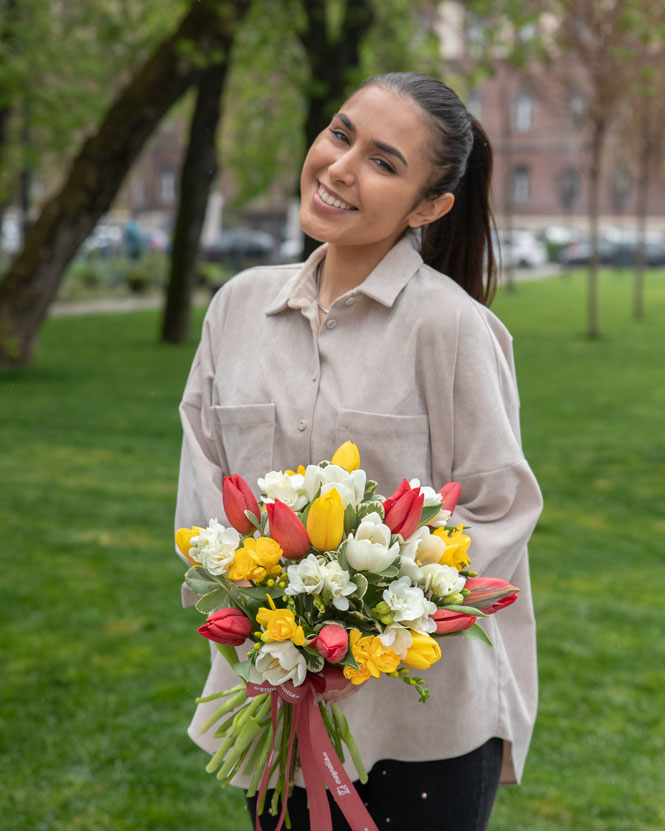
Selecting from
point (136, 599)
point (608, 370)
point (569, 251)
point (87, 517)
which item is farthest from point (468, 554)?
point (569, 251)

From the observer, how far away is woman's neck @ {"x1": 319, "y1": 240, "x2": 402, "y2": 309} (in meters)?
2.19

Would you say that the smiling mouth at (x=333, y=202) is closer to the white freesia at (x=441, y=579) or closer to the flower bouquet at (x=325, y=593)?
the flower bouquet at (x=325, y=593)

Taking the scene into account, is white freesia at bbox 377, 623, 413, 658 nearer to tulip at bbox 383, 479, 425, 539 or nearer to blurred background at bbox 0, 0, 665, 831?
tulip at bbox 383, 479, 425, 539

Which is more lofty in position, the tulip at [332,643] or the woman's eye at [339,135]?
the woman's eye at [339,135]

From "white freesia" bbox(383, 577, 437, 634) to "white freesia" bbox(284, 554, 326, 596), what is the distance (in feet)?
0.35

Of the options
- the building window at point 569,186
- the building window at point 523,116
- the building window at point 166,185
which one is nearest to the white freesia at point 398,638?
the building window at point 569,186

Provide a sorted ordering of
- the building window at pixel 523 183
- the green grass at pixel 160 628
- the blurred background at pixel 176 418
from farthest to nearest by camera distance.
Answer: the building window at pixel 523 183
the blurred background at pixel 176 418
the green grass at pixel 160 628

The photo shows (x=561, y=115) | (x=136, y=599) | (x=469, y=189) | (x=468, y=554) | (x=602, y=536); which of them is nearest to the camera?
(x=468, y=554)

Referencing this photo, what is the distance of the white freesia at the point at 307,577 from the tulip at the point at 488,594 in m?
0.27

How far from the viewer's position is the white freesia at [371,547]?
5.82ft

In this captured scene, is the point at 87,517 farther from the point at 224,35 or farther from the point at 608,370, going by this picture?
the point at 608,370

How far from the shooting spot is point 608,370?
15.3 meters

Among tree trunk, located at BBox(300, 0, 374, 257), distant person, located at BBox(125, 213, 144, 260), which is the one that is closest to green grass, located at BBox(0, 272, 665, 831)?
tree trunk, located at BBox(300, 0, 374, 257)

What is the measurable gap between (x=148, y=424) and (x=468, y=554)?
929cm
